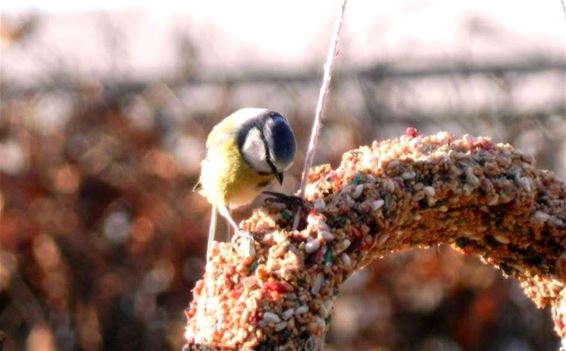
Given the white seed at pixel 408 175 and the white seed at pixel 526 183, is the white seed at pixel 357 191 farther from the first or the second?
the white seed at pixel 526 183

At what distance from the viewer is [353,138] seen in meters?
5.45

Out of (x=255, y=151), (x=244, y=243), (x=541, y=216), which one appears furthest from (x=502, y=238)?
(x=255, y=151)

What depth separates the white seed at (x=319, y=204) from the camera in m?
2.34

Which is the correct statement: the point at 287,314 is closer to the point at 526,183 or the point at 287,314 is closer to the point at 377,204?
the point at 377,204

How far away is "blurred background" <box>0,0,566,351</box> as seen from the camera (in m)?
5.40

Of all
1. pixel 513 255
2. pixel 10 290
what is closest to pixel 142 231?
pixel 10 290

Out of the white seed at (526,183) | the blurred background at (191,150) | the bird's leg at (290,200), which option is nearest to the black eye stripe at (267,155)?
the bird's leg at (290,200)

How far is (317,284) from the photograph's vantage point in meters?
2.25

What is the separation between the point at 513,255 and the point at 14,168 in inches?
132

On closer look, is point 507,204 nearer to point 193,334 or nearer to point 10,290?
point 193,334

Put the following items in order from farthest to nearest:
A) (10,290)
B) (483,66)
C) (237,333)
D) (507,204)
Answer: (483,66), (10,290), (507,204), (237,333)

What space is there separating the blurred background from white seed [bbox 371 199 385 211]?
8.96 feet

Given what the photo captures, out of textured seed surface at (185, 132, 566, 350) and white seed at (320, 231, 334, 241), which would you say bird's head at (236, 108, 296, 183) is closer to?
textured seed surface at (185, 132, 566, 350)

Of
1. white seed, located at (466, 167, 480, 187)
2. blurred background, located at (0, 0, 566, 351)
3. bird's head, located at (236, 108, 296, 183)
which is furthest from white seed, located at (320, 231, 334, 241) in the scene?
blurred background, located at (0, 0, 566, 351)
